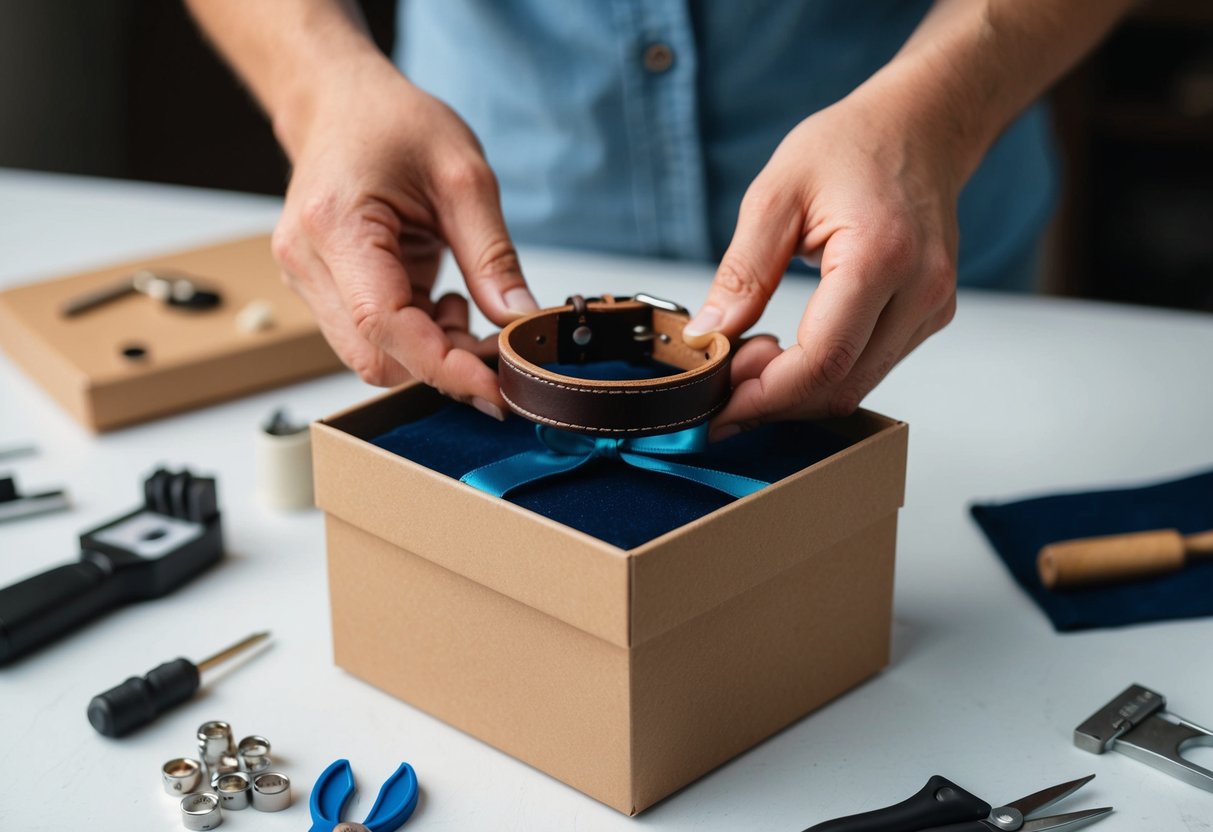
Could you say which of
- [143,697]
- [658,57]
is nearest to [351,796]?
[143,697]

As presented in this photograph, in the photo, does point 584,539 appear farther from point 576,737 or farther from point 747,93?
point 747,93

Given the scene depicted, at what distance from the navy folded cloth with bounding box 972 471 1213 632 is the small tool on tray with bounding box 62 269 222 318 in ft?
2.53

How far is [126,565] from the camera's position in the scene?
955mm

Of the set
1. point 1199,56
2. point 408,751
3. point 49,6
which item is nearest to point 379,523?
point 408,751

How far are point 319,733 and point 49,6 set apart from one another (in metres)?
2.65

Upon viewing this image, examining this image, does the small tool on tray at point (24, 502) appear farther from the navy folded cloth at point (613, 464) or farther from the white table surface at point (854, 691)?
the navy folded cloth at point (613, 464)

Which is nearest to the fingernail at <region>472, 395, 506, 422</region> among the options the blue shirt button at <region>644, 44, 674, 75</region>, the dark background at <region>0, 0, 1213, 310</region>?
the blue shirt button at <region>644, 44, 674, 75</region>

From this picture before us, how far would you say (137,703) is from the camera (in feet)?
2.69

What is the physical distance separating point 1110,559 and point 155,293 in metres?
0.93

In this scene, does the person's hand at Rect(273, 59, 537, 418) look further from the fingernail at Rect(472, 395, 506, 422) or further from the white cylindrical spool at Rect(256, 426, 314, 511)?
the white cylindrical spool at Rect(256, 426, 314, 511)

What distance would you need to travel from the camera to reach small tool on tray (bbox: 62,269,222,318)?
1351mm

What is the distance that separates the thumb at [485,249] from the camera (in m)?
0.92

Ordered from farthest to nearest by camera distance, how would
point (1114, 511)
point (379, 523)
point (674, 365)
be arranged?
point (1114, 511), point (674, 365), point (379, 523)

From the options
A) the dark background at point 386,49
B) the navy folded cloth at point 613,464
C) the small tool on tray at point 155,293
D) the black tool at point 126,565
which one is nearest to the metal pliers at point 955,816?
the navy folded cloth at point 613,464
